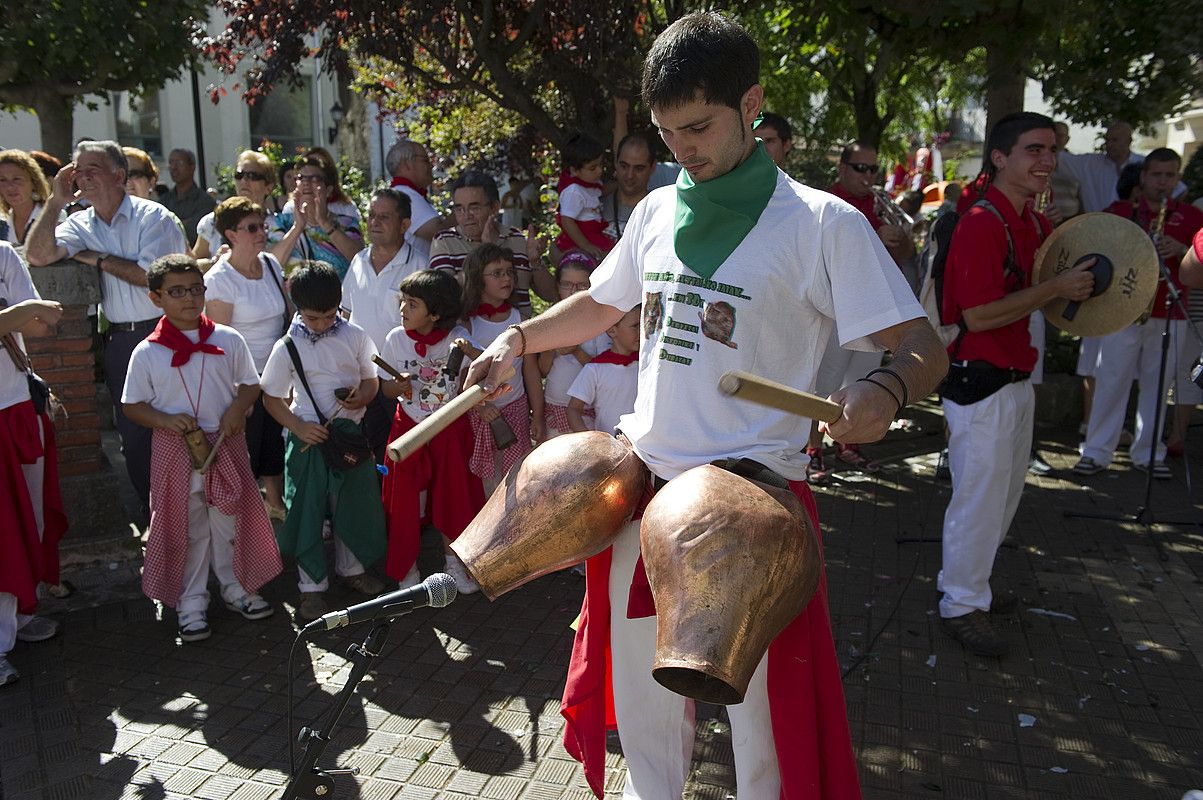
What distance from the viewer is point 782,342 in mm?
2502

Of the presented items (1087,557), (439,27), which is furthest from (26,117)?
(1087,557)

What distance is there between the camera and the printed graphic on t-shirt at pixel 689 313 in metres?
2.47

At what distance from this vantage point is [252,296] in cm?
586

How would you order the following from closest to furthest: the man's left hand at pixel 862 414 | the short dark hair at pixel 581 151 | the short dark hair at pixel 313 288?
1. the man's left hand at pixel 862 414
2. the short dark hair at pixel 313 288
3. the short dark hair at pixel 581 151

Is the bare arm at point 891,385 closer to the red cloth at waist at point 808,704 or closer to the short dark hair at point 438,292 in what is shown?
the red cloth at waist at point 808,704

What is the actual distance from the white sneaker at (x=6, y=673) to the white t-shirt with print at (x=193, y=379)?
120 cm

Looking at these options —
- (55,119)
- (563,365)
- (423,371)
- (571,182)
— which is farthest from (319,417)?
(55,119)

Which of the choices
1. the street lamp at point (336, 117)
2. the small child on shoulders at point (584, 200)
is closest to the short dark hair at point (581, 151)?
the small child on shoulders at point (584, 200)

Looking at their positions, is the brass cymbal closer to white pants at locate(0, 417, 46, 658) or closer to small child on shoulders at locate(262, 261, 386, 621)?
small child on shoulders at locate(262, 261, 386, 621)

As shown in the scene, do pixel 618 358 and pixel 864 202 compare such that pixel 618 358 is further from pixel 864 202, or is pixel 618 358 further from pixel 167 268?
pixel 864 202

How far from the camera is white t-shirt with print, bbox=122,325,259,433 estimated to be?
15.4 feet

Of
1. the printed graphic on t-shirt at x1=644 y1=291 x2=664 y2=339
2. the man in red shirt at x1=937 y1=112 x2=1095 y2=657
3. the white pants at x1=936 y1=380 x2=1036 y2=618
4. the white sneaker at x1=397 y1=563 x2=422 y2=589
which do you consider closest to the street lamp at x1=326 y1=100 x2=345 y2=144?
the white sneaker at x1=397 y1=563 x2=422 y2=589

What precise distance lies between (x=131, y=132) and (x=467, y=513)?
2442cm

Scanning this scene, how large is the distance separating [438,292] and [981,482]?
Answer: 2675 mm
